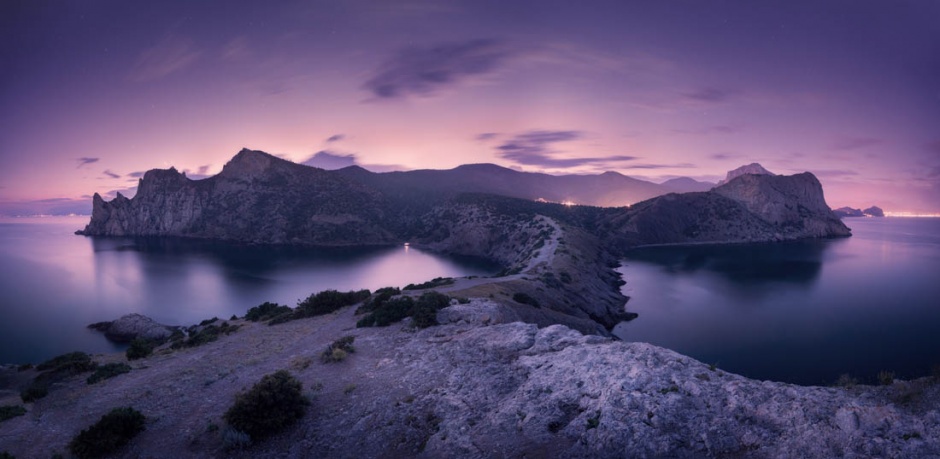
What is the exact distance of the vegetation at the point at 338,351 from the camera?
1841cm

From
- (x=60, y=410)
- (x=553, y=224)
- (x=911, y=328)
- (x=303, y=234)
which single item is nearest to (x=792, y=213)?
(x=553, y=224)

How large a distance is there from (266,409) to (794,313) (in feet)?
182

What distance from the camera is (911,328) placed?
41.1 m

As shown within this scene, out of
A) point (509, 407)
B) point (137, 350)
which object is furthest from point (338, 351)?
point (137, 350)

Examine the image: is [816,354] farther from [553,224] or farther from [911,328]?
[553,224]

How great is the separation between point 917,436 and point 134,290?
8258cm

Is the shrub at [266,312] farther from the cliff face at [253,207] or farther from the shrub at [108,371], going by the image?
the cliff face at [253,207]

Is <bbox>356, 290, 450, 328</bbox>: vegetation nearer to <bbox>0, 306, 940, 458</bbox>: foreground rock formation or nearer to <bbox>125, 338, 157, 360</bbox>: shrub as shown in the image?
<bbox>0, 306, 940, 458</bbox>: foreground rock formation

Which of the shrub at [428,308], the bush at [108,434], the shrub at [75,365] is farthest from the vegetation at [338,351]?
the shrub at [75,365]

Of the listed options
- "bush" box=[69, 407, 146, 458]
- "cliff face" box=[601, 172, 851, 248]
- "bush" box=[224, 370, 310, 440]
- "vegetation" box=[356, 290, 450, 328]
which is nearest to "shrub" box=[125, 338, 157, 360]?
"bush" box=[69, 407, 146, 458]

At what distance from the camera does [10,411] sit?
48.3 ft

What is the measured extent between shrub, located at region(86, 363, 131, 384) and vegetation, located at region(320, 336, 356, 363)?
9.03m

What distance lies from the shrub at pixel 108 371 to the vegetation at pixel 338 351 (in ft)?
29.6

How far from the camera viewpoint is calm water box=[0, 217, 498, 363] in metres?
46.1
